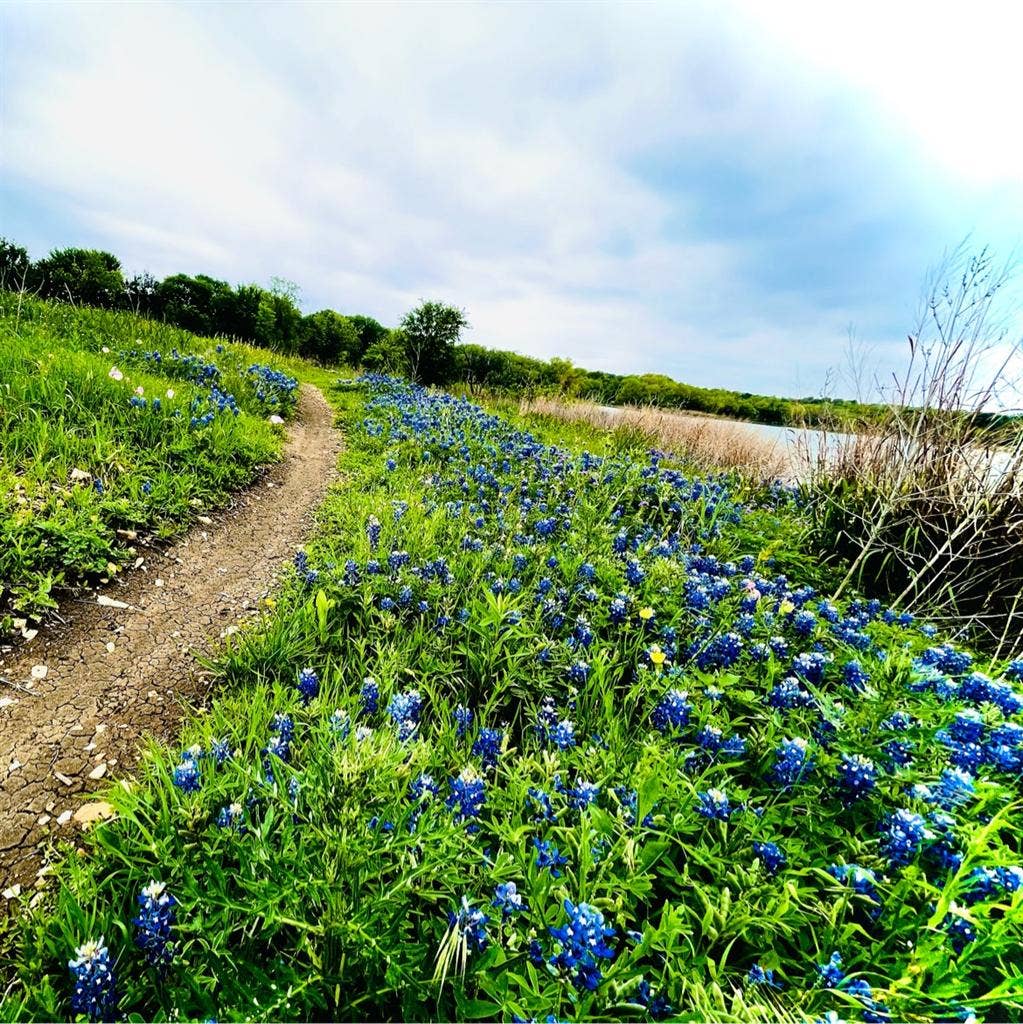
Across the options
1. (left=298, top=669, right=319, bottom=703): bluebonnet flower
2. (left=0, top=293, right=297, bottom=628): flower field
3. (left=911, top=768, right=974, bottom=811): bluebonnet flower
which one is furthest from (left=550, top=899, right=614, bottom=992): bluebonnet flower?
(left=0, top=293, right=297, bottom=628): flower field

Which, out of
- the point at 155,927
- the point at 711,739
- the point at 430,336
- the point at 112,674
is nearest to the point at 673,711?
the point at 711,739

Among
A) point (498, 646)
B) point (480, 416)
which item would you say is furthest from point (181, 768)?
point (480, 416)

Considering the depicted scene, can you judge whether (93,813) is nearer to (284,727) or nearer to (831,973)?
(284,727)

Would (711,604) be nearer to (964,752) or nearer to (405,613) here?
(964,752)

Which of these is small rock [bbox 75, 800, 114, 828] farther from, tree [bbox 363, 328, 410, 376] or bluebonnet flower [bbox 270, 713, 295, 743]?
tree [bbox 363, 328, 410, 376]

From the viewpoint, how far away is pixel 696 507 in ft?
16.4

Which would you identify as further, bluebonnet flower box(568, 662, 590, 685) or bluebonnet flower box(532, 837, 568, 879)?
bluebonnet flower box(568, 662, 590, 685)

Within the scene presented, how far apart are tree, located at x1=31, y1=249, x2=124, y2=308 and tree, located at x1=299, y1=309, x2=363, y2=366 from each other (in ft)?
28.7

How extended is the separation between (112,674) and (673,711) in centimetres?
292

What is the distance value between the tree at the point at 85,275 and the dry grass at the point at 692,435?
18.2 metres

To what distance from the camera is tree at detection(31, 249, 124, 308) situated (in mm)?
18312

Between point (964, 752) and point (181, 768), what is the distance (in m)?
2.64

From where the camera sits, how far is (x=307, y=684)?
2.11 metres

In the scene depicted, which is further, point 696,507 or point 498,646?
point 696,507
